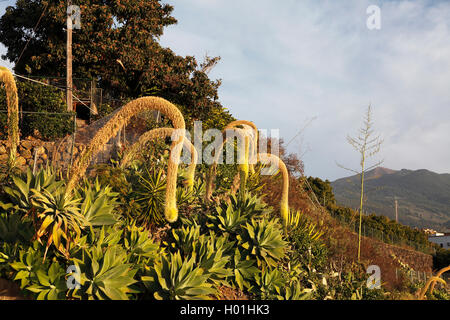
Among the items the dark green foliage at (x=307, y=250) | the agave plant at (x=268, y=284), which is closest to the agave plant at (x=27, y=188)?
the agave plant at (x=268, y=284)

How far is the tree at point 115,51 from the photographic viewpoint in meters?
Answer: 16.2

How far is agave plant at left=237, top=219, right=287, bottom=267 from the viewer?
439 centimetres

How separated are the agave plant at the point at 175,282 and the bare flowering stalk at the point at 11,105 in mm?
2784

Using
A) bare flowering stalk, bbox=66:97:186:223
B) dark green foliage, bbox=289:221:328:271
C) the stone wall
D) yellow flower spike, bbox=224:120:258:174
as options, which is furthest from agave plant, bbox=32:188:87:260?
the stone wall

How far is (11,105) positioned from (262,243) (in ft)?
12.4

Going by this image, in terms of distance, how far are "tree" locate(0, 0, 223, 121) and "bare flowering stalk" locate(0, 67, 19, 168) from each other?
11.7 metres

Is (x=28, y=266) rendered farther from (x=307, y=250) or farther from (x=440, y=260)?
(x=440, y=260)

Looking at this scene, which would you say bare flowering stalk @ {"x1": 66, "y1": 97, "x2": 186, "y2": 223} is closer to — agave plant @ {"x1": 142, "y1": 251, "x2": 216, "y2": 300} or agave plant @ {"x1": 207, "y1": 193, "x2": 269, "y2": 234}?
agave plant @ {"x1": 142, "y1": 251, "x2": 216, "y2": 300}

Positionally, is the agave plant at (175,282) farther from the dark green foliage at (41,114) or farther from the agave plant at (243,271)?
the dark green foliage at (41,114)

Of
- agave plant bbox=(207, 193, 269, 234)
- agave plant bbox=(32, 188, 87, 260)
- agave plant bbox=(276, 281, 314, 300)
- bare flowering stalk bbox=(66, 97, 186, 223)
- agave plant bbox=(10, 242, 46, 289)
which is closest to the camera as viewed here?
bare flowering stalk bbox=(66, 97, 186, 223)

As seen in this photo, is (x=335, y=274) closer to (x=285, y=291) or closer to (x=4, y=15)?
(x=285, y=291)

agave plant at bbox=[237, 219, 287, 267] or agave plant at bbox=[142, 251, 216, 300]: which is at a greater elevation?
agave plant at bbox=[237, 219, 287, 267]
